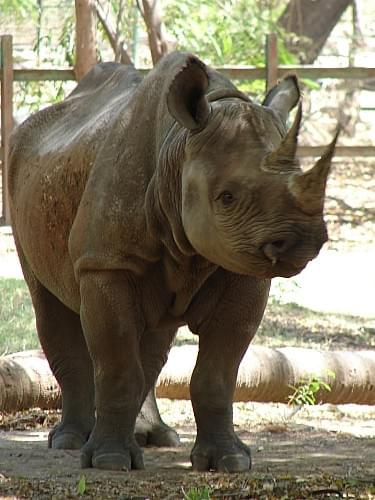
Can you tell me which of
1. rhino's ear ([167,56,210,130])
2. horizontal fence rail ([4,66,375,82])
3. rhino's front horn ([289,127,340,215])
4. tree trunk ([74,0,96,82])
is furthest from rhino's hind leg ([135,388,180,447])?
horizontal fence rail ([4,66,375,82])

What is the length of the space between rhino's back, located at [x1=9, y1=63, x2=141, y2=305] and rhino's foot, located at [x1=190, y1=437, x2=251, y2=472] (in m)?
1.05

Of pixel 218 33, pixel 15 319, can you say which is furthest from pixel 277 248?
pixel 218 33

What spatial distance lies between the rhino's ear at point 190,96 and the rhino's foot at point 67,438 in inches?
80.7

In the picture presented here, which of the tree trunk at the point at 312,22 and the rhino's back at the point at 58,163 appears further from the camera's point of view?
the tree trunk at the point at 312,22

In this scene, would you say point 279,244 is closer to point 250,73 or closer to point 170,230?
point 170,230

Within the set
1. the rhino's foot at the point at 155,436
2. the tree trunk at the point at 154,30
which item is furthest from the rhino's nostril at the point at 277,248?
the tree trunk at the point at 154,30

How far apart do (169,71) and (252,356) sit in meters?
3.09

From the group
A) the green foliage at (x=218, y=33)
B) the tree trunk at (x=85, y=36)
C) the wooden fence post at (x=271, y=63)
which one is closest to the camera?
the tree trunk at (x=85, y=36)

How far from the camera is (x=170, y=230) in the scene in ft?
19.5

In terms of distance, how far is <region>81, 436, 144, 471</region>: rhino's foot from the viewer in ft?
19.7

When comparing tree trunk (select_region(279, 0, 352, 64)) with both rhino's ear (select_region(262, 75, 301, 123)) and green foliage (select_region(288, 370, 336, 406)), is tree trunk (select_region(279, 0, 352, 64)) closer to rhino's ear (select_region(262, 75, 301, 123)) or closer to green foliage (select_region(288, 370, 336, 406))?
green foliage (select_region(288, 370, 336, 406))

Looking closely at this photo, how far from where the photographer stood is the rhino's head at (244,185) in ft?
16.8

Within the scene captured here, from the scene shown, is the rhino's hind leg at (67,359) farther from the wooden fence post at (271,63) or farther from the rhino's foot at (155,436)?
the wooden fence post at (271,63)

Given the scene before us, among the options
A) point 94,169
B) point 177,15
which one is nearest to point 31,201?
point 94,169
